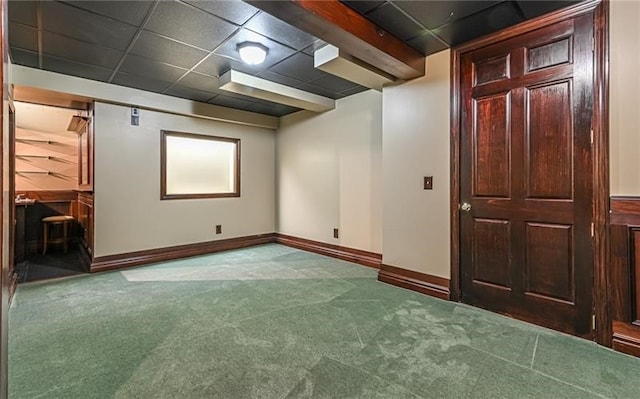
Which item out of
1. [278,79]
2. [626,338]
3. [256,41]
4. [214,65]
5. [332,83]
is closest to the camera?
[626,338]

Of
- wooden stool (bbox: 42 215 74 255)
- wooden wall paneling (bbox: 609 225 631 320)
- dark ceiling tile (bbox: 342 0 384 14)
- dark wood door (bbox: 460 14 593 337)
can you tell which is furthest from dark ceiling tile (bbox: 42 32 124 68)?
wooden wall paneling (bbox: 609 225 631 320)

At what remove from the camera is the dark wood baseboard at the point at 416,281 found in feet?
9.84

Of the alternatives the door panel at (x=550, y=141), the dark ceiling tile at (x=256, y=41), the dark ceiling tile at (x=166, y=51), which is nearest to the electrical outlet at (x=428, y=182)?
the door panel at (x=550, y=141)

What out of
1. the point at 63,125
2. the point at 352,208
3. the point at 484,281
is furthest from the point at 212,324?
the point at 63,125

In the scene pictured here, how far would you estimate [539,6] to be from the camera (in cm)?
226

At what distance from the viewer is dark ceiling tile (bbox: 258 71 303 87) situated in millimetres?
3681

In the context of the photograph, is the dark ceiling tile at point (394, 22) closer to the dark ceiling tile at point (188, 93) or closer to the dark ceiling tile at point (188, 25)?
the dark ceiling tile at point (188, 25)

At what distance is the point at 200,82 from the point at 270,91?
86 cm

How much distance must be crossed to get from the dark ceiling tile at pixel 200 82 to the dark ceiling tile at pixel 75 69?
0.80 m

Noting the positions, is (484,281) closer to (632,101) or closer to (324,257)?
(632,101)

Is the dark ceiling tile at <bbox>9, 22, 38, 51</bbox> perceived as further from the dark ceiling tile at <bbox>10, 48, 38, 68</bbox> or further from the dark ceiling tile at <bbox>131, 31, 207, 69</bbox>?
the dark ceiling tile at <bbox>131, 31, 207, 69</bbox>

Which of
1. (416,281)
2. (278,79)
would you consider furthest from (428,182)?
(278,79)

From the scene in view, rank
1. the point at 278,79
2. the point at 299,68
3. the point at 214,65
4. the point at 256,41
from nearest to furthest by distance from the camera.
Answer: the point at 256,41
the point at 214,65
the point at 299,68
the point at 278,79

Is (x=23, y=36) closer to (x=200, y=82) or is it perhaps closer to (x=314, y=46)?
(x=200, y=82)
